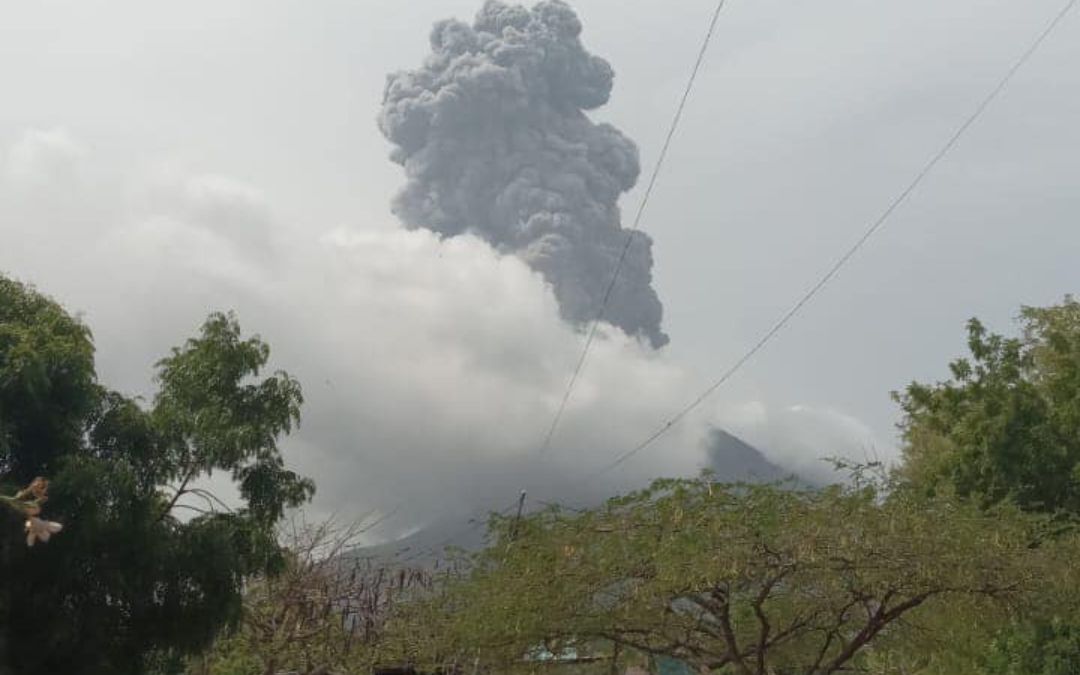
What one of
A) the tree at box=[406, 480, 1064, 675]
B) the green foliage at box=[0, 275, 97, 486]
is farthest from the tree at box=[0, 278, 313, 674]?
the tree at box=[406, 480, 1064, 675]

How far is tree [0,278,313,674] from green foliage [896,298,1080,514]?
1169 centimetres

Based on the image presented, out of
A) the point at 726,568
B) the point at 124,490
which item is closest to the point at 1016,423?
the point at 726,568

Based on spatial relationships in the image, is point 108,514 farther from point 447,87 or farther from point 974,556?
point 447,87

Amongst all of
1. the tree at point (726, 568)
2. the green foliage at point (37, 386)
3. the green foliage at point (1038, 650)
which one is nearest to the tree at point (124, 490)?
the green foliage at point (37, 386)

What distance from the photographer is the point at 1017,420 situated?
2091cm

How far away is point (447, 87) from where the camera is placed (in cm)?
12600

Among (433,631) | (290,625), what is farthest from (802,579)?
(290,625)

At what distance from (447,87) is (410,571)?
103813 mm

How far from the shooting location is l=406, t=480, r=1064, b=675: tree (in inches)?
507

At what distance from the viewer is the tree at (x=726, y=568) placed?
12.9m

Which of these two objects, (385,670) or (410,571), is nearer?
(385,670)

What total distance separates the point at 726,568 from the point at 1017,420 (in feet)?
35.6

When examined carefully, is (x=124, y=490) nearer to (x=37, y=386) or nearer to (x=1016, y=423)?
(x=37, y=386)

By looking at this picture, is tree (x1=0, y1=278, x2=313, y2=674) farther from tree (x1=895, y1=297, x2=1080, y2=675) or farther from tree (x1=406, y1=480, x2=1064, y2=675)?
tree (x1=895, y1=297, x2=1080, y2=675)
